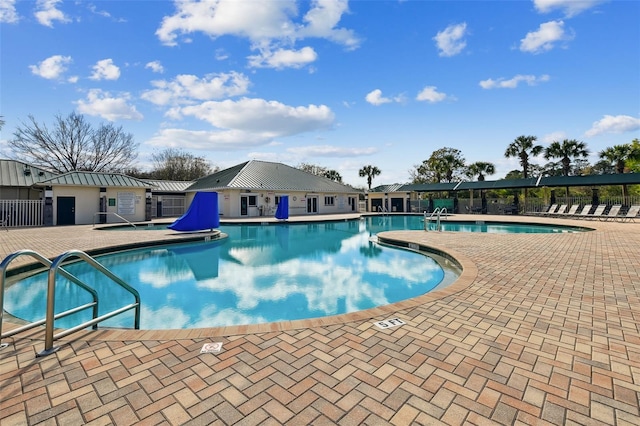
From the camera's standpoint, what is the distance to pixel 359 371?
7.39ft

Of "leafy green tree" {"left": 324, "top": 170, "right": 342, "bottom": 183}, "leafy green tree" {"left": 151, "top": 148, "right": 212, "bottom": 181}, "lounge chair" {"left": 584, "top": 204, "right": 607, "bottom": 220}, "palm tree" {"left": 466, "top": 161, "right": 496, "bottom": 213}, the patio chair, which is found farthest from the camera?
"leafy green tree" {"left": 324, "top": 170, "right": 342, "bottom": 183}

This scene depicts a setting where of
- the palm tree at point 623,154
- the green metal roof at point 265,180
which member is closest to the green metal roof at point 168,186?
the green metal roof at point 265,180

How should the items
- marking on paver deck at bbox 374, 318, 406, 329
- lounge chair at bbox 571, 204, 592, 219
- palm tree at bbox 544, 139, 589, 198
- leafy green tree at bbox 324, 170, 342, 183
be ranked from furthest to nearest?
1. leafy green tree at bbox 324, 170, 342, 183
2. palm tree at bbox 544, 139, 589, 198
3. lounge chair at bbox 571, 204, 592, 219
4. marking on paver deck at bbox 374, 318, 406, 329

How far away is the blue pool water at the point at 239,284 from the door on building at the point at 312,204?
16722 mm

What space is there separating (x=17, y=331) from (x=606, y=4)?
13.0 metres

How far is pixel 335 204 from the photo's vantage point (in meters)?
29.5

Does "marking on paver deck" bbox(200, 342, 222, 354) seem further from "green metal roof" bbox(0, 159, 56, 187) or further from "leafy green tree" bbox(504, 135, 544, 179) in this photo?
"leafy green tree" bbox(504, 135, 544, 179)

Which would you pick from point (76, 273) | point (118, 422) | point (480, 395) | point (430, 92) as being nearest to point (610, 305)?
point (480, 395)

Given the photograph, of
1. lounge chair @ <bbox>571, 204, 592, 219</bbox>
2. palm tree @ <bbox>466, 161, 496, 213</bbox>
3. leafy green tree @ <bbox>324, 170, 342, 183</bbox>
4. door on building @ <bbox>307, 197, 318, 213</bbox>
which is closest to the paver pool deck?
lounge chair @ <bbox>571, 204, 592, 219</bbox>

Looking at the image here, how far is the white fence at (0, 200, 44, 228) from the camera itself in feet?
51.7

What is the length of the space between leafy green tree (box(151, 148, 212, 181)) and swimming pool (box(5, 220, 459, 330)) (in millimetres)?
29016

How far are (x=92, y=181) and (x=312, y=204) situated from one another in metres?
16.3

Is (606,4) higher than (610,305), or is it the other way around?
(606,4)

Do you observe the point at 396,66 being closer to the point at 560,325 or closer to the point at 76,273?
the point at 560,325
